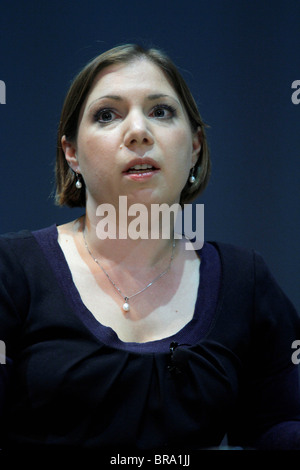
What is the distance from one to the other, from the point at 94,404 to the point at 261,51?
3.75ft

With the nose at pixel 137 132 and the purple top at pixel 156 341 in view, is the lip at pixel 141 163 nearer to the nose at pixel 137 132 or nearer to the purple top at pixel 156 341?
the nose at pixel 137 132

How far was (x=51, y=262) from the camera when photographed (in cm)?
111

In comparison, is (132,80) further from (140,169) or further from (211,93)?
(211,93)

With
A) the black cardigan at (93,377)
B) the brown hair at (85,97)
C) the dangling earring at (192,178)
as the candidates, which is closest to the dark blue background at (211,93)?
the brown hair at (85,97)

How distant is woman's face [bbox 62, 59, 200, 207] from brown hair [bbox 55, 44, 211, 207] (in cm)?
2

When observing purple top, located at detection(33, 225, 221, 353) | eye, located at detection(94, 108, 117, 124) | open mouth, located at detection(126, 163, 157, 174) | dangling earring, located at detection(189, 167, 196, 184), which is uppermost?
eye, located at detection(94, 108, 117, 124)

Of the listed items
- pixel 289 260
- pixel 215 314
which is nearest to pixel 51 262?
pixel 215 314

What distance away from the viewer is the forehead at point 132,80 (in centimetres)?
112

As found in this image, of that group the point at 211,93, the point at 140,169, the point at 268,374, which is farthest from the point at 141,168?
the point at 211,93

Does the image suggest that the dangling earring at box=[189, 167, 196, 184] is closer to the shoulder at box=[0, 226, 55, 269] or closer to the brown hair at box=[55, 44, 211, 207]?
the brown hair at box=[55, 44, 211, 207]

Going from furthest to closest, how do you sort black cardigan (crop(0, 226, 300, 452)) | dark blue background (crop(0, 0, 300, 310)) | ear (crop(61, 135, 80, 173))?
dark blue background (crop(0, 0, 300, 310))
ear (crop(61, 135, 80, 173))
black cardigan (crop(0, 226, 300, 452))

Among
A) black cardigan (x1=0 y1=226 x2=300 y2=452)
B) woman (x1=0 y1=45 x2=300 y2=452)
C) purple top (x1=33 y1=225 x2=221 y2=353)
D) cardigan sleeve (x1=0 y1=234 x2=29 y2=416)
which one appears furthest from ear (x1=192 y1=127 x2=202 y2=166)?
cardigan sleeve (x1=0 y1=234 x2=29 y2=416)

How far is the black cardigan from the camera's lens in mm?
987

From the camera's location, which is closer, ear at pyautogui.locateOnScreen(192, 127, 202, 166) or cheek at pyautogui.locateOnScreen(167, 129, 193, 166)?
cheek at pyautogui.locateOnScreen(167, 129, 193, 166)
